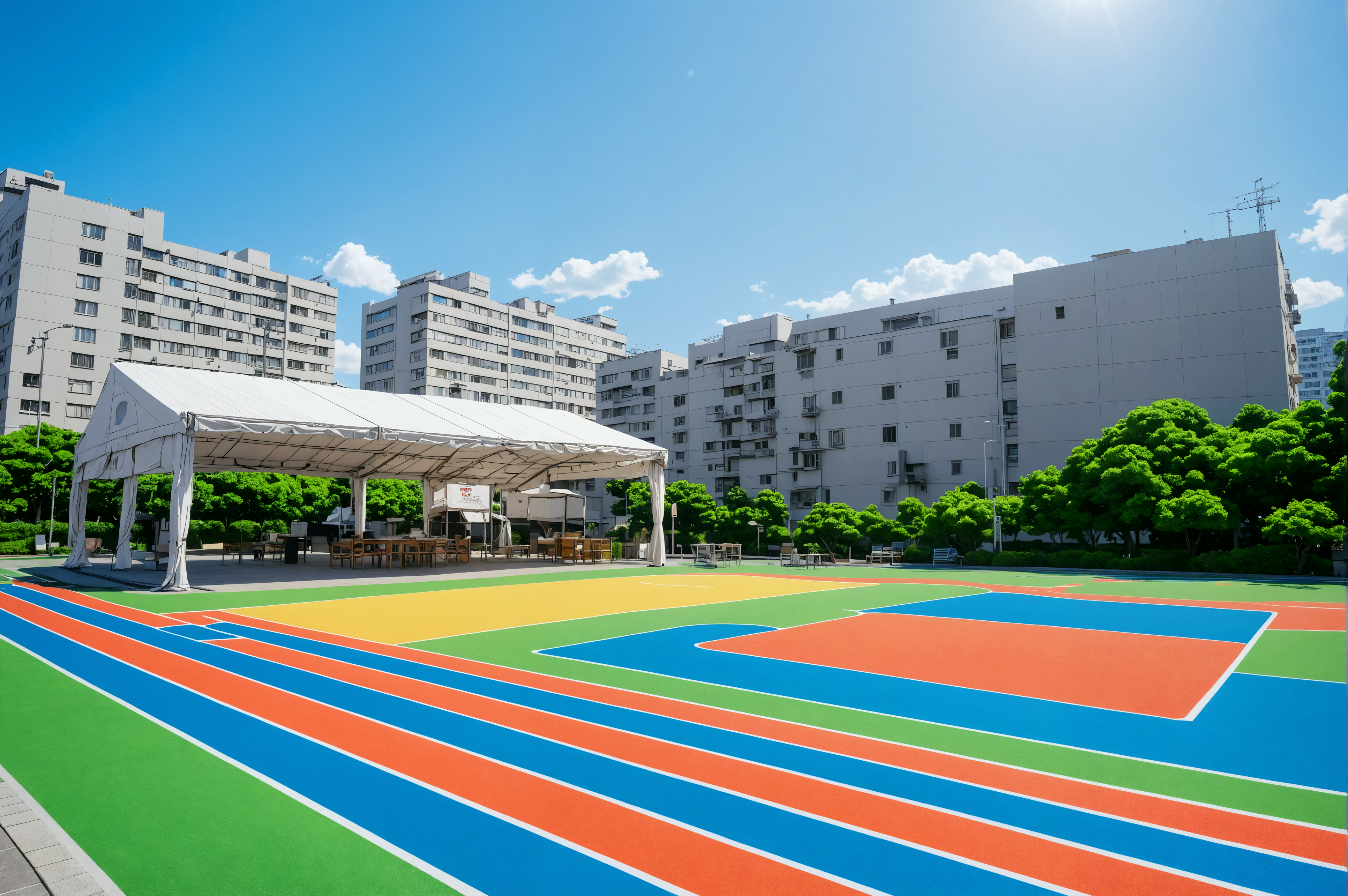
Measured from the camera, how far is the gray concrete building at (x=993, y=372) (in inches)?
1613

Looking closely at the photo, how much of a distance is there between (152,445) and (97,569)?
23.1ft

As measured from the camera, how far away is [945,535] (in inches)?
1451

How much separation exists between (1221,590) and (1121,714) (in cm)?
1619

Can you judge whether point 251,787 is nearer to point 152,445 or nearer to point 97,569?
point 152,445

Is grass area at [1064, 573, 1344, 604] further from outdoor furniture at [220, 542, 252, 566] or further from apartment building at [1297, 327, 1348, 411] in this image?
outdoor furniture at [220, 542, 252, 566]

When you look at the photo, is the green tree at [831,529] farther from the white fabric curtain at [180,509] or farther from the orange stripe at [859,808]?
the orange stripe at [859,808]

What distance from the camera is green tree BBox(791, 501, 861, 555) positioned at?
39844 millimetres

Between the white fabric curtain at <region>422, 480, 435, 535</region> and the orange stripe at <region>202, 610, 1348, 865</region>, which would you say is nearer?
the orange stripe at <region>202, 610, 1348, 865</region>

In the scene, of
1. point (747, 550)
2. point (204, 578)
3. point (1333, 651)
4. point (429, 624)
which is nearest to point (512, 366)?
point (747, 550)

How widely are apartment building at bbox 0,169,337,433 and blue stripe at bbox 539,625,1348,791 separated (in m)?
59.2

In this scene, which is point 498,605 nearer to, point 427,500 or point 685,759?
point 685,759

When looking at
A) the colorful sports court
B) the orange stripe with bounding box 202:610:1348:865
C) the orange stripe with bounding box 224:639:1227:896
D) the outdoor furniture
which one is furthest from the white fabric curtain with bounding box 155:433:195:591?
the orange stripe with bounding box 224:639:1227:896

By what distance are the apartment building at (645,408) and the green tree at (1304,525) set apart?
174 ft

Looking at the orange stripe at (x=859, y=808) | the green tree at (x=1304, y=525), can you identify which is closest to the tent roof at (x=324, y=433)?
the orange stripe at (x=859, y=808)
